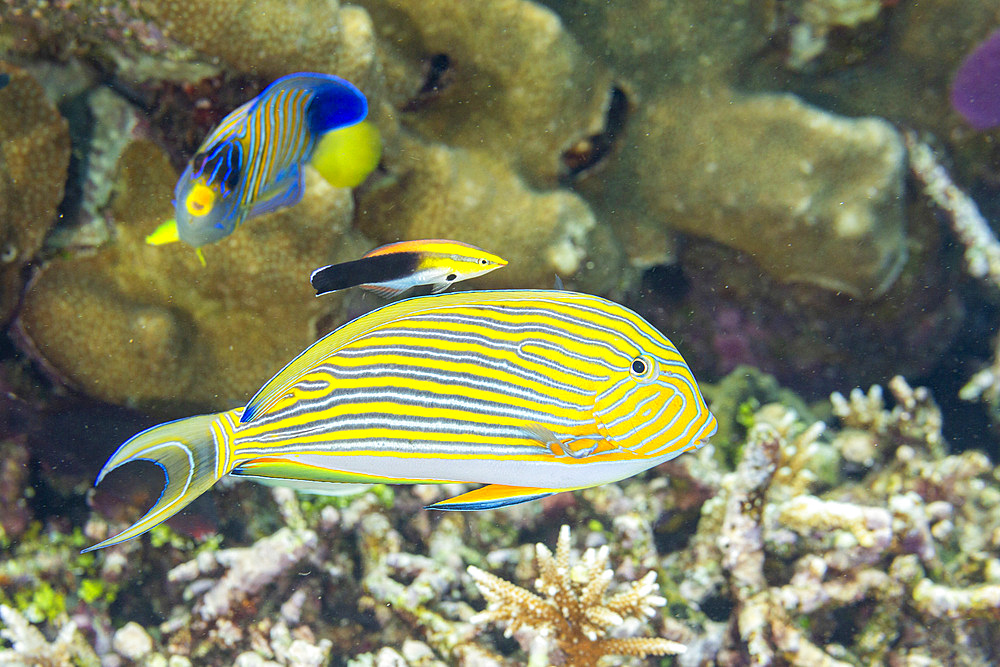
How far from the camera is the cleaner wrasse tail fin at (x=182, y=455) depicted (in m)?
1.40

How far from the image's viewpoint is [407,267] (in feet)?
5.12

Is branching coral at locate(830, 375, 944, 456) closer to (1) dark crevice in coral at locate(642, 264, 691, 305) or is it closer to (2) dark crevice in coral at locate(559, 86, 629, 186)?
(1) dark crevice in coral at locate(642, 264, 691, 305)

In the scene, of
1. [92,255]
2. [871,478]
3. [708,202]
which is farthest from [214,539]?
[871,478]

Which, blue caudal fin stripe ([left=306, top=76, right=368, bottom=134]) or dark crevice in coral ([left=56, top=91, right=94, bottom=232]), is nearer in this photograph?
blue caudal fin stripe ([left=306, top=76, right=368, bottom=134])

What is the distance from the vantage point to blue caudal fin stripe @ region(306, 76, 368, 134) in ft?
5.90

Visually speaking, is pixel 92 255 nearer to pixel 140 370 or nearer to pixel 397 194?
pixel 140 370

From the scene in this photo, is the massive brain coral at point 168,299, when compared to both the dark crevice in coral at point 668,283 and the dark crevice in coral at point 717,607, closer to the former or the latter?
the dark crevice in coral at point 668,283

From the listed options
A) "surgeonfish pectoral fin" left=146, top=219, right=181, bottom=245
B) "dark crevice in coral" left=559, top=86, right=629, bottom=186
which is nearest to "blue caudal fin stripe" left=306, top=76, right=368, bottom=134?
"surgeonfish pectoral fin" left=146, top=219, right=181, bottom=245

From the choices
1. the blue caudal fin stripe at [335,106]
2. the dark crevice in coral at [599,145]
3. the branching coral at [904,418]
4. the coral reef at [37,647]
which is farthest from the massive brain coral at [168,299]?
the branching coral at [904,418]

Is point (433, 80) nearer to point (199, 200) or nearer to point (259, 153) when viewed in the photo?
point (259, 153)

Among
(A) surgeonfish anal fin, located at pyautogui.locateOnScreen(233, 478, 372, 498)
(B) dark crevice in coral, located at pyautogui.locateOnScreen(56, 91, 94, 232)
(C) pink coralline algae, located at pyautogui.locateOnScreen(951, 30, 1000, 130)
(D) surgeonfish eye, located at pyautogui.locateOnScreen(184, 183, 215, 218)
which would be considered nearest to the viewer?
(A) surgeonfish anal fin, located at pyautogui.locateOnScreen(233, 478, 372, 498)

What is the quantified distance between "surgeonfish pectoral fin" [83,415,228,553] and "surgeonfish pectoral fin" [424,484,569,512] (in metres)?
0.54

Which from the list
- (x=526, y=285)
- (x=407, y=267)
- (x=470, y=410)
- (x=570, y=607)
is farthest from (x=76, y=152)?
(x=570, y=607)

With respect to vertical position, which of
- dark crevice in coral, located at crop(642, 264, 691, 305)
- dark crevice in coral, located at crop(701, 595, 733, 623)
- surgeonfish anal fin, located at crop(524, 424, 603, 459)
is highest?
surgeonfish anal fin, located at crop(524, 424, 603, 459)
